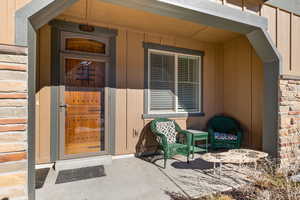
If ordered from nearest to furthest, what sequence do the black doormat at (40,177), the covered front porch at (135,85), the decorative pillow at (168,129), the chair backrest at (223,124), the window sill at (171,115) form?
the black doormat at (40,177), the covered front porch at (135,85), the decorative pillow at (168,129), the window sill at (171,115), the chair backrest at (223,124)

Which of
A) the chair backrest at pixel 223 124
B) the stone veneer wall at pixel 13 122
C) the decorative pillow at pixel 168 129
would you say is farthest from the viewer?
the chair backrest at pixel 223 124

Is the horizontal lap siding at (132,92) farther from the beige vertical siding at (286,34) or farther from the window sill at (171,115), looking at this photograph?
the beige vertical siding at (286,34)

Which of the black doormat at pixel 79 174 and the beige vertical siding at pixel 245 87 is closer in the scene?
the black doormat at pixel 79 174

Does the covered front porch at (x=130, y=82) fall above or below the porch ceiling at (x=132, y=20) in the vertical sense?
below

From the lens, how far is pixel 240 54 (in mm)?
4328

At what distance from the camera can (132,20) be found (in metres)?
3.41

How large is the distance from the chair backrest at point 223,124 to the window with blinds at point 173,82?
1.57 ft

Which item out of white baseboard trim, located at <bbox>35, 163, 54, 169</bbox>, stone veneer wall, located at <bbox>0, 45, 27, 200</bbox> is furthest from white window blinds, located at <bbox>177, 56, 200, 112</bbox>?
stone veneer wall, located at <bbox>0, 45, 27, 200</bbox>

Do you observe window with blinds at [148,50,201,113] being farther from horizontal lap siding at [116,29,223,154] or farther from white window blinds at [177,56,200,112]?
horizontal lap siding at [116,29,223,154]

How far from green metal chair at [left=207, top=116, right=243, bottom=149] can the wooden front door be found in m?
2.53

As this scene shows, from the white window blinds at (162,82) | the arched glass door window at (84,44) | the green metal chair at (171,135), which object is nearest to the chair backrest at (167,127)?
the green metal chair at (171,135)

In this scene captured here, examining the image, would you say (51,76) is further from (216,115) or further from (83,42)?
(216,115)

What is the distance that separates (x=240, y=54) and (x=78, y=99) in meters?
3.99

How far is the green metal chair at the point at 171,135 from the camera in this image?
3.27 meters
